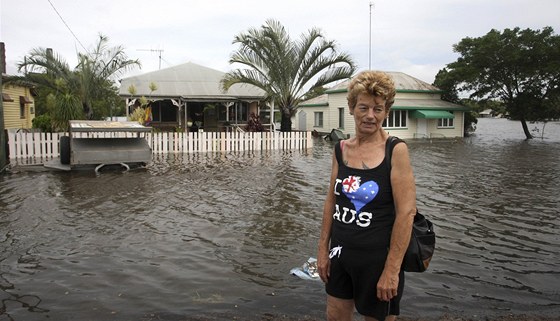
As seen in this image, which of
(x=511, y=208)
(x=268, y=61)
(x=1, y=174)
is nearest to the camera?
(x=511, y=208)

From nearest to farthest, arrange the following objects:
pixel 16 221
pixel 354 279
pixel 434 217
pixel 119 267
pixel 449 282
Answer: pixel 354 279 → pixel 449 282 → pixel 119 267 → pixel 16 221 → pixel 434 217

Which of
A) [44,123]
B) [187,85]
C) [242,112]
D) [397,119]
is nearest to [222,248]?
[44,123]

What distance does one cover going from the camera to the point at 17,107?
86.3 feet

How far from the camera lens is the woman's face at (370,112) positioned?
257cm

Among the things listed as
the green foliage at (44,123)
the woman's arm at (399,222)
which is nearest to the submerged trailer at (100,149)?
the green foliage at (44,123)

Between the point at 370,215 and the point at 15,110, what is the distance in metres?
28.4

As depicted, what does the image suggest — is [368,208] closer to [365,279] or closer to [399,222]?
[399,222]

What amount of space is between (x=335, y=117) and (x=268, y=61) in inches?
455

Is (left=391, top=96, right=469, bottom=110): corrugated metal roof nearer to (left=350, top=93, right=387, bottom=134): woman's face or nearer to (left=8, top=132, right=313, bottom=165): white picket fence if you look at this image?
(left=8, top=132, right=313, bottom=165): white picket fence

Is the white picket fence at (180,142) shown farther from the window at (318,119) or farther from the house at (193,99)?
the window at (318,119)

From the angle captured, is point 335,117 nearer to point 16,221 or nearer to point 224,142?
point 224,142

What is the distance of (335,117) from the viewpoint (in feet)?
105

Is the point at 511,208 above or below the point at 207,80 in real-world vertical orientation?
below

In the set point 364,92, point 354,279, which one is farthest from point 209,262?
point 364,92
